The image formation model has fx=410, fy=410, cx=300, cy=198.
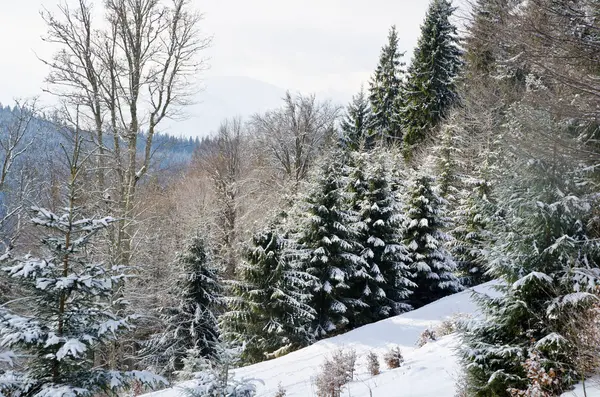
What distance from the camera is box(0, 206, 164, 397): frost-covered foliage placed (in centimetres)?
409

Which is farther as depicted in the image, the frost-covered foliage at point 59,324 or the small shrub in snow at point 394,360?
the small shrub in snow at point 394,360

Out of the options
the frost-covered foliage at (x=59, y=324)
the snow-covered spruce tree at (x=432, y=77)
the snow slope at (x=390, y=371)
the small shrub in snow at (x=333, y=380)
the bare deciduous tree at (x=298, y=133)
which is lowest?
the snow slope at (x=390, y=371)

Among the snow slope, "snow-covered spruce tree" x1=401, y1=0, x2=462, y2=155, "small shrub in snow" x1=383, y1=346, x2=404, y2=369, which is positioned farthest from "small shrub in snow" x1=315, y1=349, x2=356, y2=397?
"snow-covered spruce tree" x1=401, y1=0, x2=462, y2=155

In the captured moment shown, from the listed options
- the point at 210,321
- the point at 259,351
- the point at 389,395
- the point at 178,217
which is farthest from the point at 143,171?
the point at 178,217

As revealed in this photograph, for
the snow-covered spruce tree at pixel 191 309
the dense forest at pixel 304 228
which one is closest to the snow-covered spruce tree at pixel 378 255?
the dense forest at pixel 304 228

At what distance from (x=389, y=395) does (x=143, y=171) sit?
854 cm

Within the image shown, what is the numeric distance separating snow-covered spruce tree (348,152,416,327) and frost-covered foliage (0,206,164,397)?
11.3 meters

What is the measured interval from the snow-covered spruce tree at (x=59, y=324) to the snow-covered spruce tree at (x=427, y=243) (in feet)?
45.8

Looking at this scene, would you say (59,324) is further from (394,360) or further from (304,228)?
(304,228)

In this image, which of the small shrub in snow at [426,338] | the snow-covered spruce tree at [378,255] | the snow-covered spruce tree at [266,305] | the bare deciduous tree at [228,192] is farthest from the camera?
the bare deciduous tree at [228,192]

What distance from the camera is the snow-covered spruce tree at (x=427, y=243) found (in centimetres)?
1683

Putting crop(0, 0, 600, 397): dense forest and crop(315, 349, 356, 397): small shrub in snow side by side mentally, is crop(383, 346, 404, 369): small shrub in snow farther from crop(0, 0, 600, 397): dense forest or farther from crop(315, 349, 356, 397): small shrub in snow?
crop(0, 0, 600, 397): dense forest

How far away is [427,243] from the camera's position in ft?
54.9

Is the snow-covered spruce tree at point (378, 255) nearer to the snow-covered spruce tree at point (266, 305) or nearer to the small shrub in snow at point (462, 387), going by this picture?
the snow-covered spruce tree at point (266, 305)
